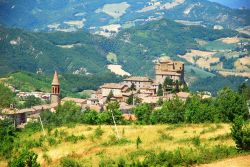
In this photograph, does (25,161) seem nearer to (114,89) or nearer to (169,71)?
(114,89)

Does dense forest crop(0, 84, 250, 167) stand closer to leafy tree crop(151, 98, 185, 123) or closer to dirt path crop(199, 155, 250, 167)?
leafy tree crop(151, 98, 185, 123)

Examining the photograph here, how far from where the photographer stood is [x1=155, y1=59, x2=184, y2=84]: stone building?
11775 cm

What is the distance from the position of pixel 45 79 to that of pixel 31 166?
156791mm

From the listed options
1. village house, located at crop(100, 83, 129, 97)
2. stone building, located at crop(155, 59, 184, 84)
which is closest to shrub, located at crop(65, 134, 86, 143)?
village house, located at crop(100, 83, 129, 97)

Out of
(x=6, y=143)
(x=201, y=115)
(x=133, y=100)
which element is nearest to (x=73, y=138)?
(x=6, y=143)

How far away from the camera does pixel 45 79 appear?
185000mm

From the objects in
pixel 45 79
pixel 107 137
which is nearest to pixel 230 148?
pixel 107 137

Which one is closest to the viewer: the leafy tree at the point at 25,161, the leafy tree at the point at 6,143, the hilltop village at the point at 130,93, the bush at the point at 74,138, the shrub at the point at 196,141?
the leafy tree at the point at 25,161

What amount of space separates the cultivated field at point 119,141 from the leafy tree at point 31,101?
262ft

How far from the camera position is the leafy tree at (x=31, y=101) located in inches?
5075

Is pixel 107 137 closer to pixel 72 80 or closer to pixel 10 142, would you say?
pixel 10 142

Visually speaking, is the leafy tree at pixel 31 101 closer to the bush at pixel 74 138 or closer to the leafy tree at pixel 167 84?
the leafy tree at pixel 167 84

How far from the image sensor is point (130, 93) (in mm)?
113500

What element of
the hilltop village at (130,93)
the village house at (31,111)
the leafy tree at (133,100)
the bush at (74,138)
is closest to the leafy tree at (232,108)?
the bush at (74,138)
